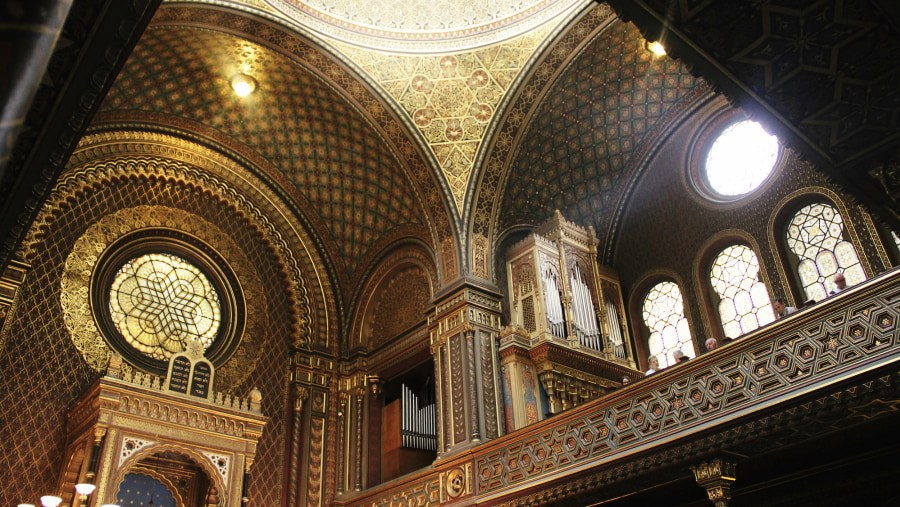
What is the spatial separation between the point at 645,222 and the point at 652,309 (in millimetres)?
1678

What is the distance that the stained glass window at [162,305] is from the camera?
12.2 metres

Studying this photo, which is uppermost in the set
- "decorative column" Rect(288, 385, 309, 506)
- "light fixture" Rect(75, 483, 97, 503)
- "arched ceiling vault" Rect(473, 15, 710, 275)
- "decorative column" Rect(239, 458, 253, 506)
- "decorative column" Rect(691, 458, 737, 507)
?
"arched ceiling vault" Rect(473, 15, 710, 275)

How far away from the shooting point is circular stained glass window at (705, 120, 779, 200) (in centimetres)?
1193

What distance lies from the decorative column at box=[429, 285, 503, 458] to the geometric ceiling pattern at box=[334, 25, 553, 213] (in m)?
1.79

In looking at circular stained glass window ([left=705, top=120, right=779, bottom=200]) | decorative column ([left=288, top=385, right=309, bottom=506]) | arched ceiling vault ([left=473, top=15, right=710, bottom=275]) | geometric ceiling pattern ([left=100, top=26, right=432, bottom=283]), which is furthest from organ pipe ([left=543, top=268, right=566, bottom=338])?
decorative column ([left=288, top=385, right=309, bottom=506])

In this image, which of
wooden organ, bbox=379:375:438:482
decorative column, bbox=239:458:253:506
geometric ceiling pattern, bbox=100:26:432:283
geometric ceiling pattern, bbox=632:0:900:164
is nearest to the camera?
geometric ceiling pattern, bbox=632:0:900:164

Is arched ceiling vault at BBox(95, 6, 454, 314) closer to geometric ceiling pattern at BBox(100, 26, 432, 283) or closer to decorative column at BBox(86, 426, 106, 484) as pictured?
geometric ceiling pattern at BBox(100, 26, 432, 283)

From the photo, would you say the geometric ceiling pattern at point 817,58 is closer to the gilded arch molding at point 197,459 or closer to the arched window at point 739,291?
the arched window at point 739,291

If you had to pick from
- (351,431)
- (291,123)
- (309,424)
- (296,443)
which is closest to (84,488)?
(296,443)

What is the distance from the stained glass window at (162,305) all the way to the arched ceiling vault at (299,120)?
248cm

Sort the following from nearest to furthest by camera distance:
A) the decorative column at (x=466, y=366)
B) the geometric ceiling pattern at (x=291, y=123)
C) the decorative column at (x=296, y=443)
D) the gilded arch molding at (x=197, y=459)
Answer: the gilded arch molding at (x=197, y=459)
the decorative column at (x=466, y=366)
the geometric ceiling pattern at (x=291, y=123)
the decorative column at (x=296, y=443)

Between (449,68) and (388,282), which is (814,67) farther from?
(388,282)

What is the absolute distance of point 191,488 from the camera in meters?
11.6

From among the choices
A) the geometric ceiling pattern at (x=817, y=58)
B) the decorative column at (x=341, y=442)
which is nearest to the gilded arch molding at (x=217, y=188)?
the decorative column at (x=341, y=442)
